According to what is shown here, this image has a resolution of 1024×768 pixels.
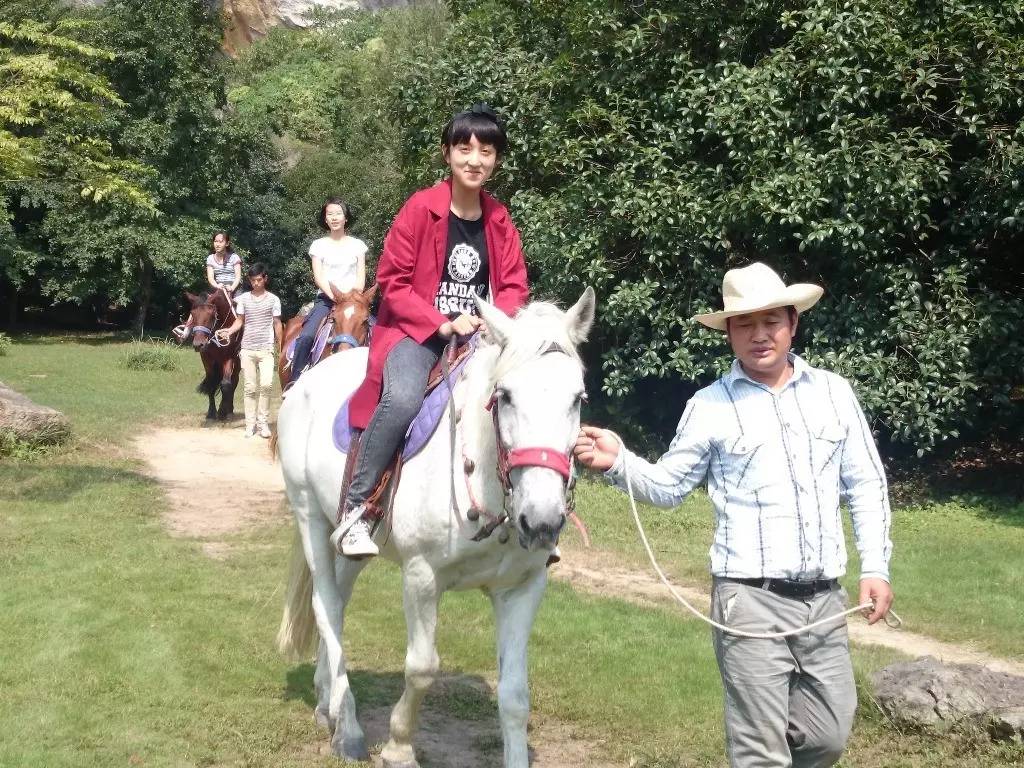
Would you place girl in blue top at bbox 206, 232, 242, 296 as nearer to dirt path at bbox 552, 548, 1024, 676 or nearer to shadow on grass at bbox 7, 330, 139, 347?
dirt path at bbox 552, 548, 1024, 676

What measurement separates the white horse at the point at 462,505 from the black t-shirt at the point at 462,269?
0.51m

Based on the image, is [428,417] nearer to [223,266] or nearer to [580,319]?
[580,319]

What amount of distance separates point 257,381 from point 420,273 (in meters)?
11.3

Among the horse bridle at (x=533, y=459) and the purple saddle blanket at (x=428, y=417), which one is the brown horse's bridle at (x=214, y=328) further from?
the horse bridle at (x=533, y=459)

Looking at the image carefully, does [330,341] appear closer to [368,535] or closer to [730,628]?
[368,535]

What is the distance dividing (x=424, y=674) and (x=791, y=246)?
8.70 m

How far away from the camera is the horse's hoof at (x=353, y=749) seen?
5246mm

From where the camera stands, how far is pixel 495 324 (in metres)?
4.02

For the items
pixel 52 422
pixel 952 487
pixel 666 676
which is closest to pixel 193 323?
pixel 52 422

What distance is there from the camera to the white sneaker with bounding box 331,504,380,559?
188 inches

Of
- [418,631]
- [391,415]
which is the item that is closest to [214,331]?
[391,415]

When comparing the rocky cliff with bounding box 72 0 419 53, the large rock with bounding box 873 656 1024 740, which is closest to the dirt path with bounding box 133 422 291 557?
the large rock with bounding box 873 656 1024 740

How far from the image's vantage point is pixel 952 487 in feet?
39.5

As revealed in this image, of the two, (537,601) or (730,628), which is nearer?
(730,628)
